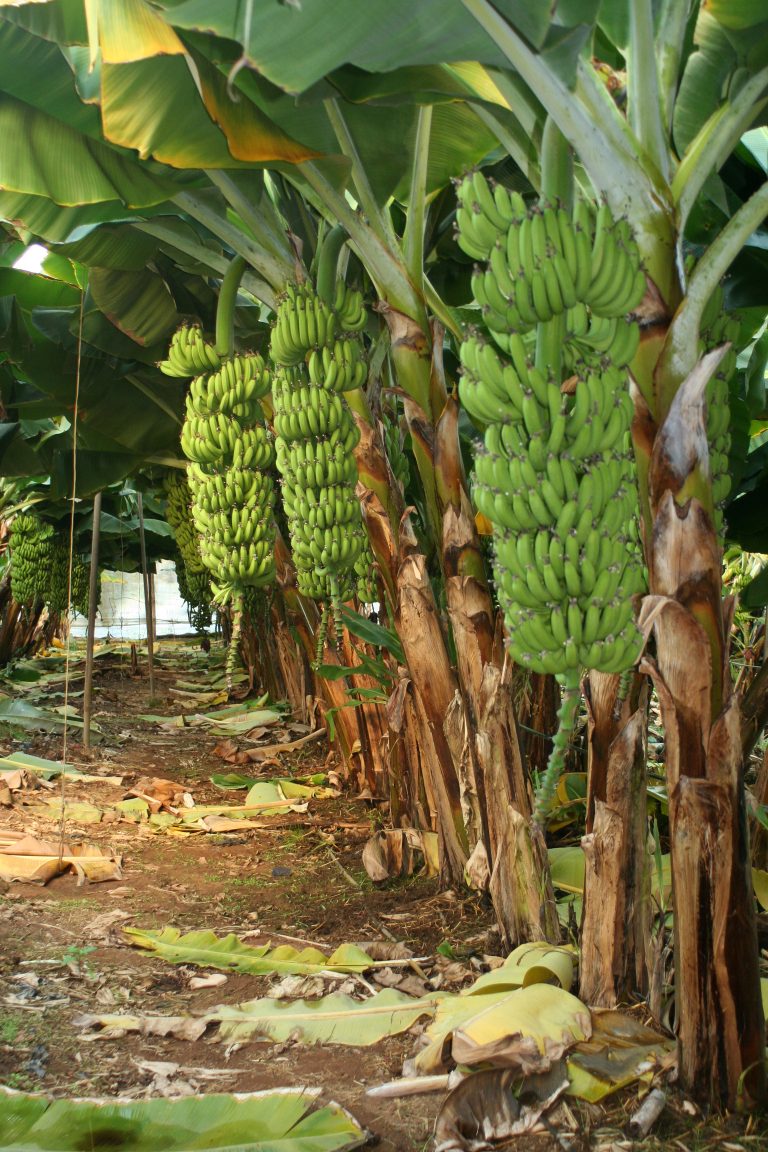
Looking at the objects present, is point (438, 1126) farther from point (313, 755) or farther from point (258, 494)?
point (313, 755)

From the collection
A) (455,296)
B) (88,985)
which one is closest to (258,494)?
(455,296)

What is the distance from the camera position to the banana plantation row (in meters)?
1.75

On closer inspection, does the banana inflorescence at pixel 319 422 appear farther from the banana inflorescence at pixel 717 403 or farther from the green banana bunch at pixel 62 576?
the green banana bunch at pixel 62 576

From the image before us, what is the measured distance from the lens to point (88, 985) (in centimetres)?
254

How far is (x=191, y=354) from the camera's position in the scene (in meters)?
3.43

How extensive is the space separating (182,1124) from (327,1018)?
55cm

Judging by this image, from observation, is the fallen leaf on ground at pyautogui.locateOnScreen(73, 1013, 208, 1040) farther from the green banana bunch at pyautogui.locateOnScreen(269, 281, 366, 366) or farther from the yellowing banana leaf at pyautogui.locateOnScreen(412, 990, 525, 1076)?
the green banana bunch at pyautogui.locateOnScreen(269, 281, 366, 366)

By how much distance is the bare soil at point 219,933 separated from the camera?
1951 mm

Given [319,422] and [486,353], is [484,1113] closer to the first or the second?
[486,353]

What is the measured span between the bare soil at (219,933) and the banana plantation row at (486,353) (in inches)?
8.6

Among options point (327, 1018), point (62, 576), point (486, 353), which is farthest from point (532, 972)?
point (62, 576)

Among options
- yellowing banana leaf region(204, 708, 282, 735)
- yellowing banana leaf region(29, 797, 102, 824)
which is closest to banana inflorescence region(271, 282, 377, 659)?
yellowing banana leaf region(29, 797, 102, 824)

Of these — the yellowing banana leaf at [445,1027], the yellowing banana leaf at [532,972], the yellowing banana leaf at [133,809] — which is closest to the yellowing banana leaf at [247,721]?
the yellowing banana leaf at [133,809]

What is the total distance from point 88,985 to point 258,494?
169 centimetres
